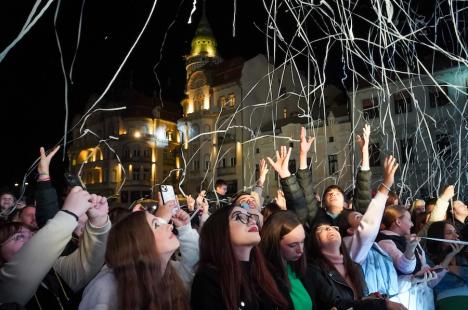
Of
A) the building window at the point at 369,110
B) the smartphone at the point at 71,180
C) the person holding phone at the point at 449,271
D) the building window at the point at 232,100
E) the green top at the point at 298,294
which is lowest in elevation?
the person holding phone at the point at 449,271

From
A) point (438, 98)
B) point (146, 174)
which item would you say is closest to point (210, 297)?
point (438, 98)

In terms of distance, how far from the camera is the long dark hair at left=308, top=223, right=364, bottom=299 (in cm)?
324

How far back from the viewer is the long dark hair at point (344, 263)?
324 cm

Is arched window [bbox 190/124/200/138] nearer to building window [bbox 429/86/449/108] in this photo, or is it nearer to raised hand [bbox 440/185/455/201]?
building window [bbox 429/86/449/108]

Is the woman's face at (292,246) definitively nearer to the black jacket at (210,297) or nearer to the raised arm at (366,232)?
the black jacket at (210,297)

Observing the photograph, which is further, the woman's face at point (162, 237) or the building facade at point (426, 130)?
the building facade at point (426, 130)

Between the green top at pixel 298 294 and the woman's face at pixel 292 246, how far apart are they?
119mm

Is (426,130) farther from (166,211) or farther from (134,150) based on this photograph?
(134,150)

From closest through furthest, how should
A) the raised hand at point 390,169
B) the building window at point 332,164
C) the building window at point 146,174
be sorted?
the raised hand at point 390,169
the building window at point 332,164
the building window at point 146,174

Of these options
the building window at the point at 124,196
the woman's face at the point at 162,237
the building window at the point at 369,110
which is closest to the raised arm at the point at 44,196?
the woman's face at the point at 162,237

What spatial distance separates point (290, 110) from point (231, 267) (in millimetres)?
35807

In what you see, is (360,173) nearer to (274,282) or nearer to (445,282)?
(445,282)

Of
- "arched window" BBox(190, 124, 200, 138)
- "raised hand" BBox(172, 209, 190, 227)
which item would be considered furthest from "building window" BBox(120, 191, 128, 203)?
"raised hand" BBox(172, 209, 190, 227)

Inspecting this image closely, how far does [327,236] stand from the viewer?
3299mm
